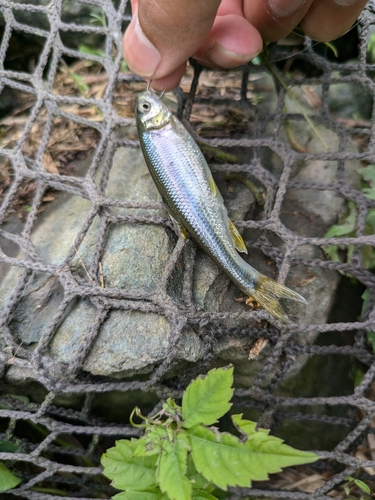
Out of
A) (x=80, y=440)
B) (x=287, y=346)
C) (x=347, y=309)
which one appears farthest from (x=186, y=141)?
(x=80, y=440)

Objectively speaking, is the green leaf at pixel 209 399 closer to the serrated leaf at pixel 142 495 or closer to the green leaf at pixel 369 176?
the serrated leaf at pixel 142 495

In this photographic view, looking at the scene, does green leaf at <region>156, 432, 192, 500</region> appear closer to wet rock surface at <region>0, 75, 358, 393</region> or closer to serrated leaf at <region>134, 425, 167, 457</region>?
serrated leaf at <region>134, 425, 167, 457</region>

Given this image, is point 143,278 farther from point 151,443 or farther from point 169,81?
point 169,81

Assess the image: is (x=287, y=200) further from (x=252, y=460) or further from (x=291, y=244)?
(x=252, y=460)

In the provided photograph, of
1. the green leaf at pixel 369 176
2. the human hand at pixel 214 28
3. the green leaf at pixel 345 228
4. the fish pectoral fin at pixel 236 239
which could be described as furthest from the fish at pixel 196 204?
the green leaf at pixel 369 176

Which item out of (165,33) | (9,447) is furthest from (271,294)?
(9,447)

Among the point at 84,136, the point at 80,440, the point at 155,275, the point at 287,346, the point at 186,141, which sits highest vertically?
the point at 84,136
